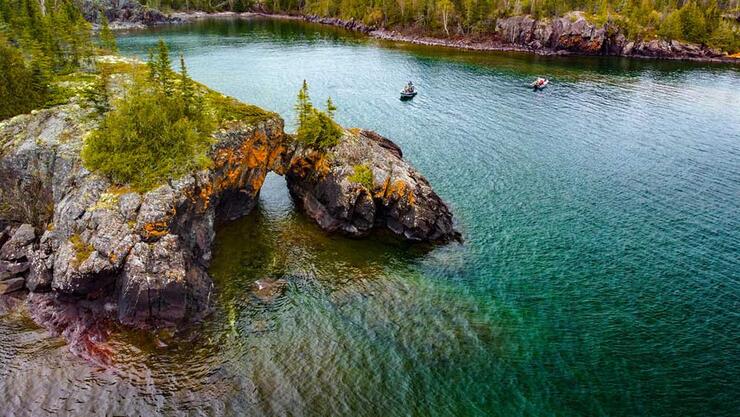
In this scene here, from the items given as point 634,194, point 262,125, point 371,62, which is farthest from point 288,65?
point 634,194

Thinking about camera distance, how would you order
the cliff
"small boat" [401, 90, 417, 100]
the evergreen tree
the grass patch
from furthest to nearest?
the cliff → "small boat" [401, 90, 417, 100] → the grass patch → the evergreen tree

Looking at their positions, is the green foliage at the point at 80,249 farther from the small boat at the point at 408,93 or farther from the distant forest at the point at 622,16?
the distant forest at the point at 622,16

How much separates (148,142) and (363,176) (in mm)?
21428

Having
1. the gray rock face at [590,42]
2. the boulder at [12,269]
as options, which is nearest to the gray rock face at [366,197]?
the boulder at [12,269]

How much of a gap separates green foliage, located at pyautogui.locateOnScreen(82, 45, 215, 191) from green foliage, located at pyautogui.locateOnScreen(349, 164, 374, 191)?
1522cm

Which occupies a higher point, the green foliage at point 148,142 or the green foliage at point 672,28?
the green foliage at point 672,28

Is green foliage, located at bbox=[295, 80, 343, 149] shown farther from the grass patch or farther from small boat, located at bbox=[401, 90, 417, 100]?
small boat, located at bbox=[401, 90, 417, 100]

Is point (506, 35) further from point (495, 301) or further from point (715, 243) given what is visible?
point (495, 301)

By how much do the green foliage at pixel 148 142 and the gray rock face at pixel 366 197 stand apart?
42.4ft

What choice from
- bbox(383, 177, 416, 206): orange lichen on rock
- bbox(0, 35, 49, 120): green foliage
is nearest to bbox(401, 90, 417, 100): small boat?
bbox(383, 177, 416, 206): orange lichen on rock

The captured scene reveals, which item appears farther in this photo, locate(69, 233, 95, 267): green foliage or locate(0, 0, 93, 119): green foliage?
locate(0, 0, 93, 119): green foliage

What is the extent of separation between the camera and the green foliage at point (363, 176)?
2092 inches

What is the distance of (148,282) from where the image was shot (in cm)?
3816

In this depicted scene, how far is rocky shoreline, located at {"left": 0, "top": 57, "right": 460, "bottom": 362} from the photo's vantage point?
3862 centimetres
